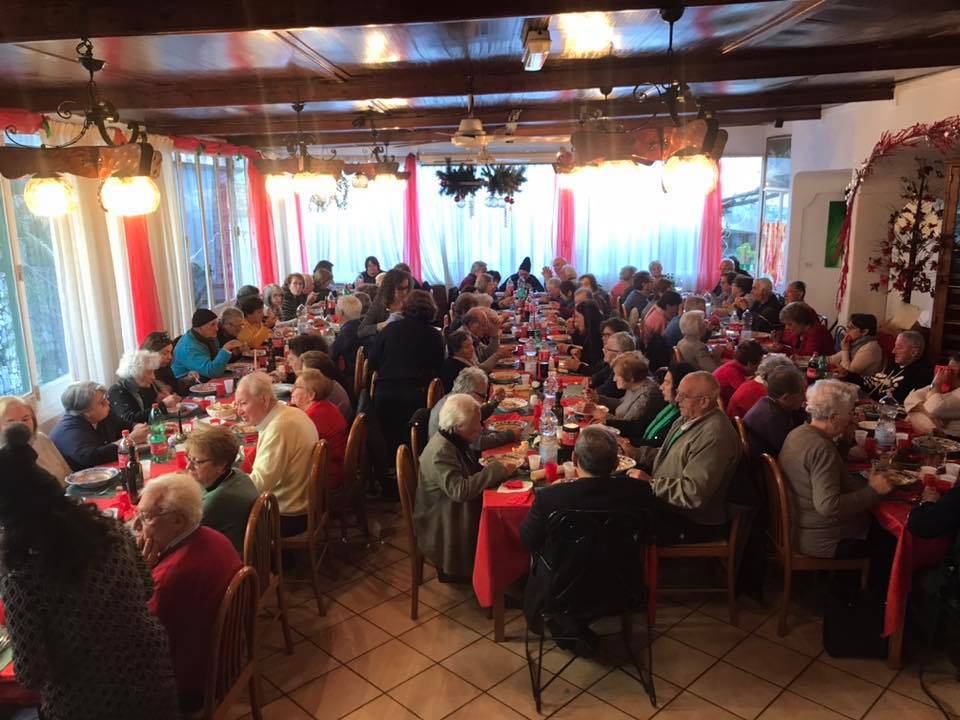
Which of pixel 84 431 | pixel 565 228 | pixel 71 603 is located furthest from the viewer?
pixel 565 228

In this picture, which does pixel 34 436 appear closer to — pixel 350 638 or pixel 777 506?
pixel 350 638

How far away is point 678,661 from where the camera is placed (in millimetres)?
3549

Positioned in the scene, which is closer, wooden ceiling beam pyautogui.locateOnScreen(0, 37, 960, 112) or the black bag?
the black bag

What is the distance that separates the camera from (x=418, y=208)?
13422 mm

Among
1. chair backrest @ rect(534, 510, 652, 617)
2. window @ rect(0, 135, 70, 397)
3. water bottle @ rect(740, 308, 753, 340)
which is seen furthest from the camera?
water bottle @ rect(740, 308, 753, 340)

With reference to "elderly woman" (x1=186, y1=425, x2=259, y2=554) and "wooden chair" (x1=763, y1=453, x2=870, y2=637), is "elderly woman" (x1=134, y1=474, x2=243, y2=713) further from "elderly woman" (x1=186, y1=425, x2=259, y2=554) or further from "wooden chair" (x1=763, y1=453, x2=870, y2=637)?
"wooden chair" (x1=763, y1=453, x2=870, y2=637)

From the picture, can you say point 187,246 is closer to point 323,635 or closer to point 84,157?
point 84,157

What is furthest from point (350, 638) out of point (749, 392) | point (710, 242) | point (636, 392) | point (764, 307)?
point (710, 242)

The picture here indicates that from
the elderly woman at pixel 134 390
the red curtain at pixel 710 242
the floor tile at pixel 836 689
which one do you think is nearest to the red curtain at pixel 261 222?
the elderly woman at pixel 134 390

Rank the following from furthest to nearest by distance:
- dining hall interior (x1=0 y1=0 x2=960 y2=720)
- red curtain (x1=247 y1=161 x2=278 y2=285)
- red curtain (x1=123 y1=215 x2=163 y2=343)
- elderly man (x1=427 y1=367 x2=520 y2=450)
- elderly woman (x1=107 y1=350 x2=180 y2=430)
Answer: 1. red curtain (x1=247 y1=161 x2=278 y2=285)
2. red curtain (x1=123 y1=215 x2=163 y2=343)
3. elderly woman (x1=107 y1=350 x2=180 y2=430)
4. elderly man (x1=427 y1=367 x2=520 y2=450)
5. dining hall interior (x1=0 y1=0 x2=960 y2=720)

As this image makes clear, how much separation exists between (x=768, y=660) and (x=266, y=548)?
2.41 meters

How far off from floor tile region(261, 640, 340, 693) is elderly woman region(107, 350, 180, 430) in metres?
1.82

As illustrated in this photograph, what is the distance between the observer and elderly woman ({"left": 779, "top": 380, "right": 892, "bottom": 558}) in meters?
3.39

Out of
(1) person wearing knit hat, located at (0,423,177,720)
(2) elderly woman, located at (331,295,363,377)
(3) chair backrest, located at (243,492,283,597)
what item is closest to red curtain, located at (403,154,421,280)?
(2) elderly woman, located at (331,295,363,377)
